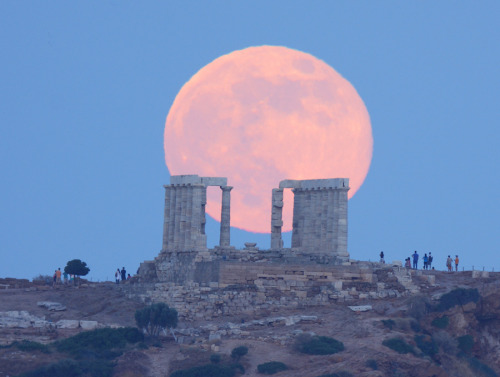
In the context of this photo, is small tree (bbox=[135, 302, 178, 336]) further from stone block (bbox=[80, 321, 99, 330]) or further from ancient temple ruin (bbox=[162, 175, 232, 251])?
ancient temple ruin (bbox=[162, 175, 232, 251])

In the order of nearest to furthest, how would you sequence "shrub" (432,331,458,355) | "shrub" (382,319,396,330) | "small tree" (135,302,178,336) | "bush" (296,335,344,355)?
"bush" (296,335,344,355), "shrub" (432,331,458,355), "shrub" (382,319,396,330), "small tree" (135,302,178,336)

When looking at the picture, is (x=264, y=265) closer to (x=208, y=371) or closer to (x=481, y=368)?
(x=481, y=368)

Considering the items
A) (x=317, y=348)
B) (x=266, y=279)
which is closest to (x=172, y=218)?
(x=266, y=279)

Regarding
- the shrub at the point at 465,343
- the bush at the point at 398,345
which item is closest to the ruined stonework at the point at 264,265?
the shrub at the point at 465,343

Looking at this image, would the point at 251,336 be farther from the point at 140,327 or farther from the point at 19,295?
the point at 19,295

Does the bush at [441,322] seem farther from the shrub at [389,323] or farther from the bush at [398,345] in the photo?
the bush at [398,345]

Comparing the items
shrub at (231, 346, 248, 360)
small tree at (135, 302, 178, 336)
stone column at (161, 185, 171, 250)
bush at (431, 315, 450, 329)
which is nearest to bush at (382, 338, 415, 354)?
bush at (431, 315, 450, 329)
